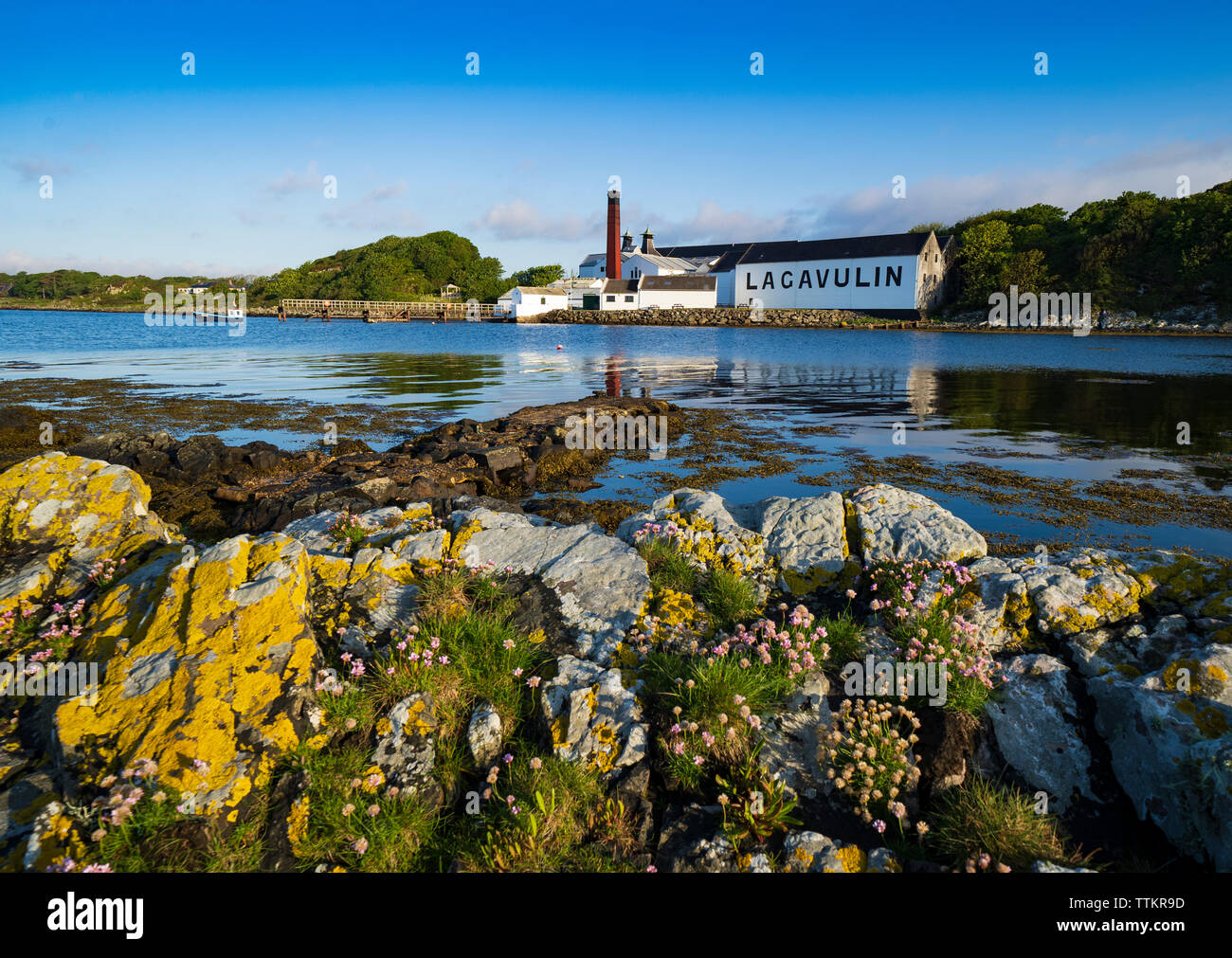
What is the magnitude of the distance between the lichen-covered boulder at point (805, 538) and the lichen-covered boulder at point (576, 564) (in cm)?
144

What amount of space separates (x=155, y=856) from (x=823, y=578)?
5.33 metres

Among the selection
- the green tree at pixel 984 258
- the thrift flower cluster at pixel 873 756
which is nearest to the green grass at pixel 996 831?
the thrift flower cluster at pixel 873 756

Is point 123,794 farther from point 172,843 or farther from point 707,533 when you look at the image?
point 707,533

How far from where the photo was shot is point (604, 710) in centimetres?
443

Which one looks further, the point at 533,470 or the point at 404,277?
the point at 404,277

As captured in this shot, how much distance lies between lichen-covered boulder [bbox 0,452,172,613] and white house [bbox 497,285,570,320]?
11382cm

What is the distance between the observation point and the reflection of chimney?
368 feet

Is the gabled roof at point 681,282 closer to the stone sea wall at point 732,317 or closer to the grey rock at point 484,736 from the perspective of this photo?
the stone sea wall at point 732,317

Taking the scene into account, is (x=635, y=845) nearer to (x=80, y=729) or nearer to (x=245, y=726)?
(x=245, y=726)

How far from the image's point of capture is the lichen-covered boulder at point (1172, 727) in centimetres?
356

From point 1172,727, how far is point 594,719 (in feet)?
11.5
